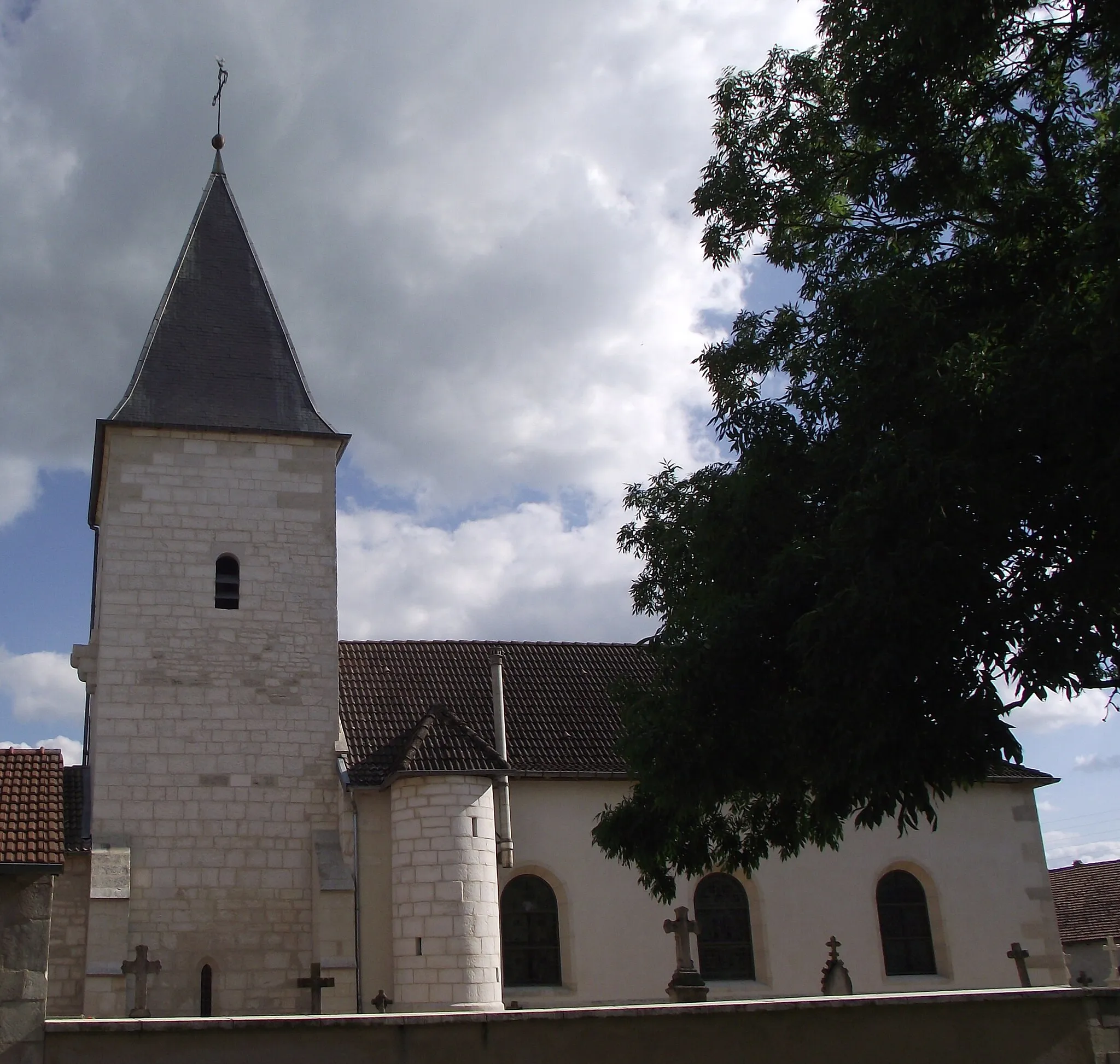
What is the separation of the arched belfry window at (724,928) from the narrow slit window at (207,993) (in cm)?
705

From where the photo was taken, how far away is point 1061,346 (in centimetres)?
852

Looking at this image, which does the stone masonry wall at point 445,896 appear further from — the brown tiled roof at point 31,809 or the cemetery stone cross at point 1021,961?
the cemetery stone cross at point 1021,961

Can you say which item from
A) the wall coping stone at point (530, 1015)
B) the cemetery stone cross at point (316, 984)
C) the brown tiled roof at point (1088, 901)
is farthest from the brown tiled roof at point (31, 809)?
the brown tiled roof at point (1088, 901)

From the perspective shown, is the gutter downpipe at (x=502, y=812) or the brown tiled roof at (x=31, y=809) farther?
the gutter downpipe at (x=502, y=812)

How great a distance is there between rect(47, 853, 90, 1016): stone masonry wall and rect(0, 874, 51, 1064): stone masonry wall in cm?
699

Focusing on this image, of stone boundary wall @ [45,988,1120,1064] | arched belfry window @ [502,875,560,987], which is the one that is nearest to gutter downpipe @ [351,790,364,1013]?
arched belfry window @ [502,875,560,987]

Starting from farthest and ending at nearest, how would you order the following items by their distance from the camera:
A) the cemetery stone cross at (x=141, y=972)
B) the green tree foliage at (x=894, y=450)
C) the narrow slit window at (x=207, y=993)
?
1. the narrow slit window at (x=207, y=993)
2. the cemetery stone cross at (x=141, y=972)
3. the green tree foliage at (x=894, y=450)

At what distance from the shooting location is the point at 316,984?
14703 mm

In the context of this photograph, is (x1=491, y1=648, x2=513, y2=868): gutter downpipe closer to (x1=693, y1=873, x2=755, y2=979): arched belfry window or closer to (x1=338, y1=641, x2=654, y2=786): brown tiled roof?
(x1=338, y1=641, x2=654, y2=786): brown tiled roof

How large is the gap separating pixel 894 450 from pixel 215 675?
12200 mm

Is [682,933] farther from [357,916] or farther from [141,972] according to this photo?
[141,972]

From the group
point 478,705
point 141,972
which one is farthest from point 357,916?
point 478,705

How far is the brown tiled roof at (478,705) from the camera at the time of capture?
57.3ft

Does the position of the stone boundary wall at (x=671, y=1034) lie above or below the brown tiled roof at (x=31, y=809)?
below
